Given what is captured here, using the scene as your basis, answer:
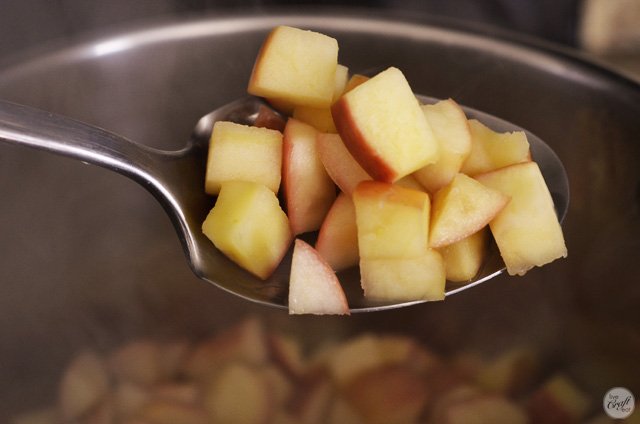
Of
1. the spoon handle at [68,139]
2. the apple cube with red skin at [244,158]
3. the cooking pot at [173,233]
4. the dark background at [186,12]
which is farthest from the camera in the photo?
the dark background at [186,12]

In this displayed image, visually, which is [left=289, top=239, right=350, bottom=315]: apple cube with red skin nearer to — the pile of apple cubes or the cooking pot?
the pile of apple cubes

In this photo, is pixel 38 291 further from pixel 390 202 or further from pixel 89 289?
pixel 390 202

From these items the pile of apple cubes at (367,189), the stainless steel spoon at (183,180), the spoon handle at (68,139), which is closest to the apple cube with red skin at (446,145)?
the pile of apple cubes at (367,189)

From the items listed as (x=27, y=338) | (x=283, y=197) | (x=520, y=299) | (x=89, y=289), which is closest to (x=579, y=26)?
(x=520, y=299)

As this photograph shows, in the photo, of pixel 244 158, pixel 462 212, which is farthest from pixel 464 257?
pixel 244 158

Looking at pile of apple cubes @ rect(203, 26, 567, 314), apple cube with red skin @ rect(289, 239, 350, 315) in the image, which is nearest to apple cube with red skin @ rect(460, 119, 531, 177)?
pile of apple cubes @ rect(203, 26, 567, 314)

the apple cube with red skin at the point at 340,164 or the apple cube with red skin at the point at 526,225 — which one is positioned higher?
the apple cube with red skin at the point at 340,164

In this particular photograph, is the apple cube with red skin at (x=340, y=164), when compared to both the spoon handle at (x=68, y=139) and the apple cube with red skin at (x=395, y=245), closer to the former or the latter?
the apple cube with red skin at (x=395, y=245)
